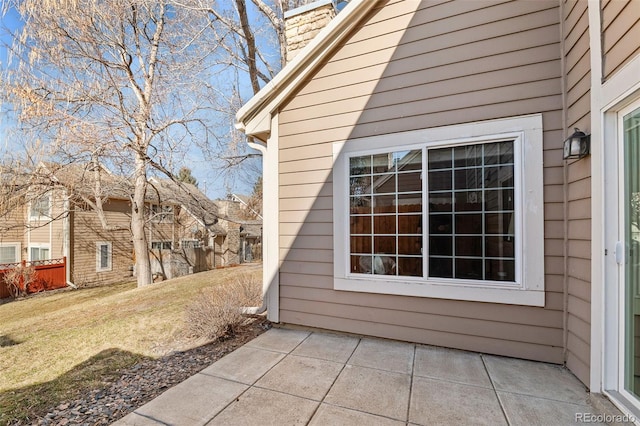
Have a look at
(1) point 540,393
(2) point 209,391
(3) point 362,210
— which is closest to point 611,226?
(1) point 540,393

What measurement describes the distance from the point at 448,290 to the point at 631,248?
1587 mm

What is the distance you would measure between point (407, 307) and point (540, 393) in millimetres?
1384

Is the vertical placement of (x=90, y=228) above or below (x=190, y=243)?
above

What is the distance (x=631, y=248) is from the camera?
2.02 metres

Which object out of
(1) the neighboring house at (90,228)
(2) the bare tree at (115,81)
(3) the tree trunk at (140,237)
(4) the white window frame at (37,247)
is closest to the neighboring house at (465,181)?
(2) the bare tree at (115,81)

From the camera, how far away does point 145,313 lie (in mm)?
5754

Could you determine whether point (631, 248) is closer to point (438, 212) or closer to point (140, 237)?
point (438, 212)

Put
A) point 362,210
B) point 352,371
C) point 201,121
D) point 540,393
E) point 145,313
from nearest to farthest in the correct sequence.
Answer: point 540,393
point 352,371
point 362,210
point 145,313
point 201,121

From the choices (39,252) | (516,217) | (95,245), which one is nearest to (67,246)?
(95,245)

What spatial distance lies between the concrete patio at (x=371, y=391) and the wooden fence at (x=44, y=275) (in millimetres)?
13674

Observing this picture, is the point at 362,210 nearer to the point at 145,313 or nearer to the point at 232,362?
the point at 232,362

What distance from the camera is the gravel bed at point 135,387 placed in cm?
238

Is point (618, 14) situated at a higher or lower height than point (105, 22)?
lower

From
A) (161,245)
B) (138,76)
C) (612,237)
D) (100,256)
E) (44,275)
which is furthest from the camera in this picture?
(161,245)
